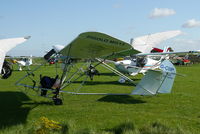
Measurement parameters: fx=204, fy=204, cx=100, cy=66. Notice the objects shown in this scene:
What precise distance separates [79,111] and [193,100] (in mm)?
4809

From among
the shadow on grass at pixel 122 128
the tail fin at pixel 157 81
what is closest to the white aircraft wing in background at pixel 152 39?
the tail fin at pixel 157 81

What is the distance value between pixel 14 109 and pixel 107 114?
3.37 m

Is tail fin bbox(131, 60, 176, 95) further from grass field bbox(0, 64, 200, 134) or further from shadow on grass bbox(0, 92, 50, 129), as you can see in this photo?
shadow on grass bbox(0, 92, 50, 129)

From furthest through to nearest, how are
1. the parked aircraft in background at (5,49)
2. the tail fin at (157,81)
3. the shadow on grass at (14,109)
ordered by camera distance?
1. the tail fin at (157,81)
2. the shadow on grass at (14,109)
3. the parked aircraft in background at (5,49)

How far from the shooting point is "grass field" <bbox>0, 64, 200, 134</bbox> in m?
4.90

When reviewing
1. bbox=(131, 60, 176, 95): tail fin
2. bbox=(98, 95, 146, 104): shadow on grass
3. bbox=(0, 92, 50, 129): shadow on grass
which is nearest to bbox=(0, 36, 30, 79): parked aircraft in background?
bbox=(0, 92, 50, 129): shadow on grass

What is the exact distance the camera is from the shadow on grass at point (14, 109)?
18.9 feet

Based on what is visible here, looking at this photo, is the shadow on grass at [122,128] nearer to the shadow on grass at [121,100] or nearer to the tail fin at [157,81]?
the shadow on grass at [121,100]

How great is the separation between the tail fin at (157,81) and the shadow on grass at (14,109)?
388 centimetres

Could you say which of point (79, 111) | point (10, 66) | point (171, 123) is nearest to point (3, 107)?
point (10, 66)

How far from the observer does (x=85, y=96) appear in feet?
30.7

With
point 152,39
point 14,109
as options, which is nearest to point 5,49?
point 14,109

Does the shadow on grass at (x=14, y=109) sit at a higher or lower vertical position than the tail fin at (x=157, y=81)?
lower

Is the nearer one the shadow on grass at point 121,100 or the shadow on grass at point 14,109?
the shadow on grass at point 14,109
